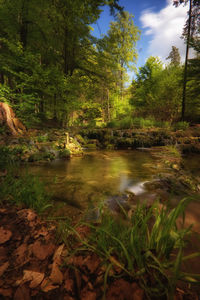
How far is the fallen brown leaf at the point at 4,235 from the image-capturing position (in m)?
1.15

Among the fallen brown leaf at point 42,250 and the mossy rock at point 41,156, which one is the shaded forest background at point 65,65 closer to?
the mossy rock at point 41,156

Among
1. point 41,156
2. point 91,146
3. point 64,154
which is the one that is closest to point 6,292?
point 41,156

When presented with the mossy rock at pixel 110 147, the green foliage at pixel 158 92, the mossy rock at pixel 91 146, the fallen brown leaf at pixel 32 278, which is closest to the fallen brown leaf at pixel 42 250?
the fallen brown leaf at pixel 32 278

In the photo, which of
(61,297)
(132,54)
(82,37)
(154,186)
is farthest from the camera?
(132,54)

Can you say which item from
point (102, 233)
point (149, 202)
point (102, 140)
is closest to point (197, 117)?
point (102, 140)

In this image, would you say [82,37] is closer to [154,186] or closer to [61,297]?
[154,186]

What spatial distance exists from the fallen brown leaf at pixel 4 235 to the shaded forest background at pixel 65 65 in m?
6.29

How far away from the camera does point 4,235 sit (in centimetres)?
120

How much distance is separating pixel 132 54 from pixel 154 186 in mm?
23287

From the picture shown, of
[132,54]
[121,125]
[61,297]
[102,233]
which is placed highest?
[132,54]

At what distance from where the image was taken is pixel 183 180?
316cm

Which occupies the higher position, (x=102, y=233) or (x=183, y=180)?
(x=102, y=233)

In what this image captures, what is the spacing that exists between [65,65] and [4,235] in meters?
12.2

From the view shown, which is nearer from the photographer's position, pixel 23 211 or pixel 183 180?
pixel 23 211
